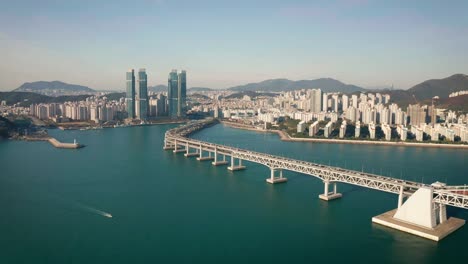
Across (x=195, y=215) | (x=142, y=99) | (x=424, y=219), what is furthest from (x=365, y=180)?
(x=142, y=99)

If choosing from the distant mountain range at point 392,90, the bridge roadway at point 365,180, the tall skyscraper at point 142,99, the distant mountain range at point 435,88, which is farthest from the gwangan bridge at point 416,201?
the distant mountain range at point 435,88

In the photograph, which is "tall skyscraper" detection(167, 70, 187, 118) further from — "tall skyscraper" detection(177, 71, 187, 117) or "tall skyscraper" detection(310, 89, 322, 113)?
"tall skyscraper" detection(310, 89, 322, 113)

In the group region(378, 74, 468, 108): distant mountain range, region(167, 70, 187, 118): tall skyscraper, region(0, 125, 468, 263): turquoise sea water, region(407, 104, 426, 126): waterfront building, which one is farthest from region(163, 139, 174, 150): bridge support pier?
region(378, 74, 468, 108): distant mountain range

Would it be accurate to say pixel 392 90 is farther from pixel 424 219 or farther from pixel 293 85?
pixel 293 85

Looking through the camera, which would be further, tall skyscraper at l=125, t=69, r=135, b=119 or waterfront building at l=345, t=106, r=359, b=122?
tall skyscraper at l=125, t=69, r=135, b=119

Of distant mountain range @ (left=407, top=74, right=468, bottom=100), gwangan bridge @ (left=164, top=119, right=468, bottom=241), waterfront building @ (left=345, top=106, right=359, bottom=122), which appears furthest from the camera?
distant mountain range @ (left=407, top=74, right=468, bottom=100)

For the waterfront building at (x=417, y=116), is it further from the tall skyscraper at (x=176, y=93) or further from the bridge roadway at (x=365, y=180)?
the tall skyscraper at (x=176, y=93)

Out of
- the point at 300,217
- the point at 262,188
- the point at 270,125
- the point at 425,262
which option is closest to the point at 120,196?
the point at 262,188
